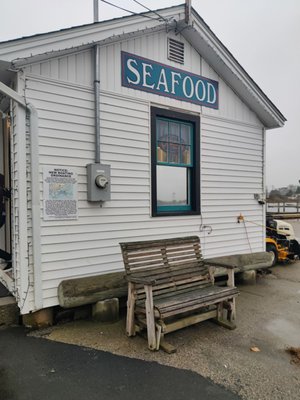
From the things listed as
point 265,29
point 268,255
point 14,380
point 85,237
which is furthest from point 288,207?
point 14,380

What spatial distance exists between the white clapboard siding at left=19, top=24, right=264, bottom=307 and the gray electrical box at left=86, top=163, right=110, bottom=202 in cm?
12

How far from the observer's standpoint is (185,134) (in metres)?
5.51

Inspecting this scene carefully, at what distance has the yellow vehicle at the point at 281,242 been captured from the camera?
26.8 ft

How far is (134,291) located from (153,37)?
4.07 meters

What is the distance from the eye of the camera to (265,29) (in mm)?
12469

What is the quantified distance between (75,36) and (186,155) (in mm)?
2668

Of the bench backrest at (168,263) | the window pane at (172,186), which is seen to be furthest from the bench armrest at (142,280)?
the window pane at (172,186)

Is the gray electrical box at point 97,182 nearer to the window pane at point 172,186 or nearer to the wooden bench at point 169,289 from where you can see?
the wooden bench at point 169,289

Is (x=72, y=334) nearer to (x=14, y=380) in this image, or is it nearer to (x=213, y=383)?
(x=14, y=380)

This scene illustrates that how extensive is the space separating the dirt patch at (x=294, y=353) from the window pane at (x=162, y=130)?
359 cm

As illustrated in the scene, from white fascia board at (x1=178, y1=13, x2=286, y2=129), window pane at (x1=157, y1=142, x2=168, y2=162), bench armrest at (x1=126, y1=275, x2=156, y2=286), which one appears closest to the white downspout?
bench armrest at (x1=126, y1=275, x2=156, y2=286)

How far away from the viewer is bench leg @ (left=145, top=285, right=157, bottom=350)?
3234mm

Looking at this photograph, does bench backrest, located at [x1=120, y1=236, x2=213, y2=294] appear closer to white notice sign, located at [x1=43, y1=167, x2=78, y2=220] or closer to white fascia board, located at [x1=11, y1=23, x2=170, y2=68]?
white notice sign, located at [x1=43, y1=167, x2=78, y2=220]

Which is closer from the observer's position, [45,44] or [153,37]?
[45,44]
